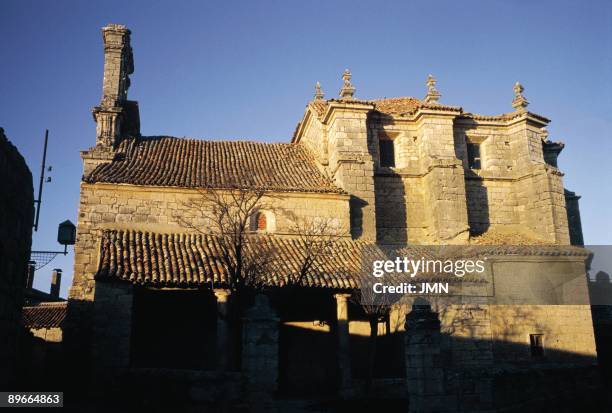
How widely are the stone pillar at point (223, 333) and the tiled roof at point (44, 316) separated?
45.9 ft

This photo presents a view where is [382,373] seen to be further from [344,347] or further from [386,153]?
[386,153]

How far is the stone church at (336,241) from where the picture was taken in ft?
40.0

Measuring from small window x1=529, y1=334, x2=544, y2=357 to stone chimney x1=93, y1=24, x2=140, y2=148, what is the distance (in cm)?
1592

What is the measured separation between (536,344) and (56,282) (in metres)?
36.1

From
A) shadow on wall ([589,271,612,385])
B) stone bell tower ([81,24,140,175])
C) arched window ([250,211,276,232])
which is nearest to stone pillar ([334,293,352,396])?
arched window ([250,211,276,232])

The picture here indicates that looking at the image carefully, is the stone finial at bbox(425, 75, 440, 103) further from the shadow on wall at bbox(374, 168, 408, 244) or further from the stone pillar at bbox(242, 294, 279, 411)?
the stone pillar at bbox(242, 294, 279, 411)

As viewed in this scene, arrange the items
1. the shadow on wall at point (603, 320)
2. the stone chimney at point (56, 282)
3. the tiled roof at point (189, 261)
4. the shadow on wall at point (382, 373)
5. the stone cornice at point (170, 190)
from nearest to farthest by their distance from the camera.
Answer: the shadow on wall at point (382, 373), the tiled roof at point (189, 261), the stone cornice at point (170, 190), the shadow on wall at point (603, 320), the stone chimney at point (56, 282)

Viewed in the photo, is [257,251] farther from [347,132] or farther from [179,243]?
[347,132]

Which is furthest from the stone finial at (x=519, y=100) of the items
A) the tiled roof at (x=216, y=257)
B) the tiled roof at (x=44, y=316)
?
the tiled roof at (x=44, y=316)

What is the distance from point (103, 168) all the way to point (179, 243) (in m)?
4.21

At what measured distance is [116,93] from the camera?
2139 cm

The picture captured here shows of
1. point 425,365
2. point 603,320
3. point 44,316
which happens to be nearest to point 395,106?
point 603,320

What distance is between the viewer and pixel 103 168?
19000mm

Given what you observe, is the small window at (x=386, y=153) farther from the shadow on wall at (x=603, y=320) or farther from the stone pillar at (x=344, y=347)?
the shadow on wall at (x=603, y=320)
